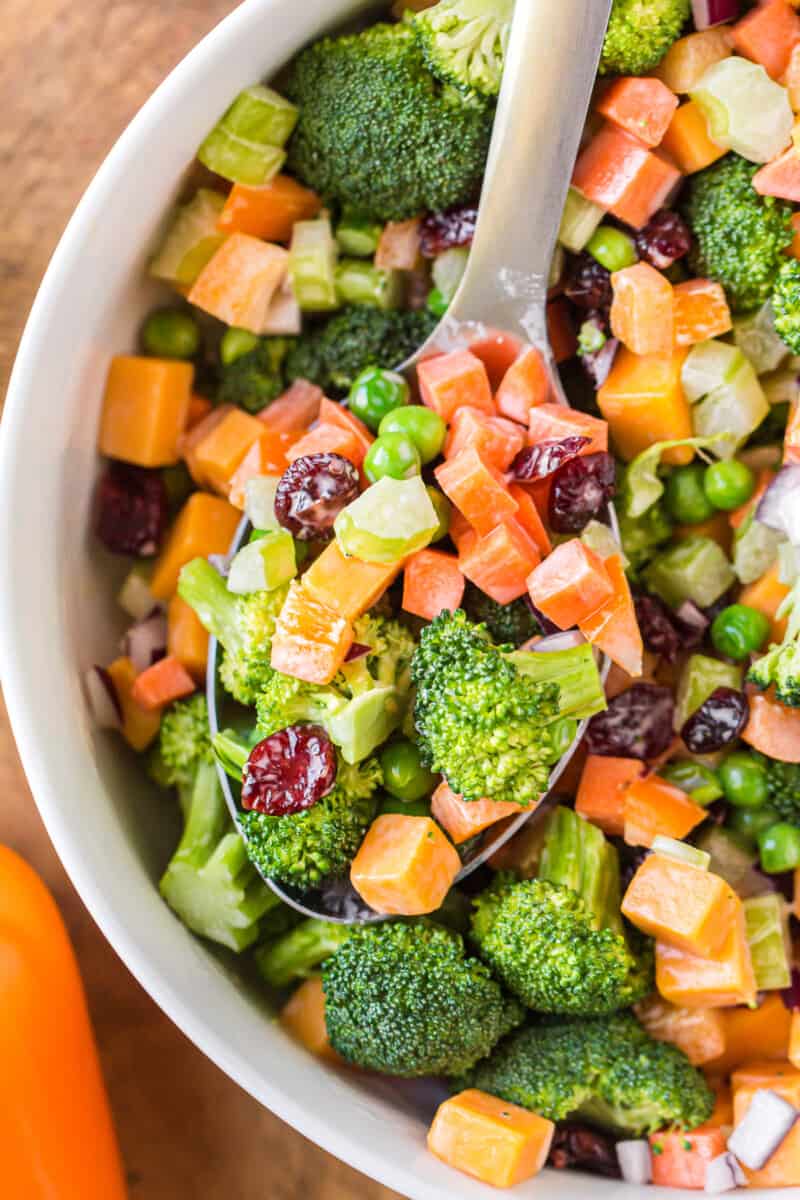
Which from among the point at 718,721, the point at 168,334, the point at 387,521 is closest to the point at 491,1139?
the point at 718,721

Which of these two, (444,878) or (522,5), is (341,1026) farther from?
(522,5)

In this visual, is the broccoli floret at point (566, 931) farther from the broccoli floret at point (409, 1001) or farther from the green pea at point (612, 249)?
the green pea at point (612, 249)

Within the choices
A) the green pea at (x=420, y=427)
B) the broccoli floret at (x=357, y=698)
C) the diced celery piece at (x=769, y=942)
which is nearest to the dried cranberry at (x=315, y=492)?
the green pea at (x=420, y=427)

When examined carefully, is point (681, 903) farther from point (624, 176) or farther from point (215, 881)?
point (624, 176)

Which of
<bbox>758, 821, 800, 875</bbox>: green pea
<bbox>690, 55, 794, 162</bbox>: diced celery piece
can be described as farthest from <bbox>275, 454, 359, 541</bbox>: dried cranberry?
<bbox>758, 821, 800, 875</bbox>: green pea

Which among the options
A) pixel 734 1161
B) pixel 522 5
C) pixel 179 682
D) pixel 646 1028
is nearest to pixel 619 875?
pixel 646 1028

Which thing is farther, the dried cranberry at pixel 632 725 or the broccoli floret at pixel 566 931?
the dried cranberry at pixel 632 725

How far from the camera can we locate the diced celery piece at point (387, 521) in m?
2.70

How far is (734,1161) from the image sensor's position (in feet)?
9.78

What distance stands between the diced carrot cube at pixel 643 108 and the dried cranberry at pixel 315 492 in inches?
43.4

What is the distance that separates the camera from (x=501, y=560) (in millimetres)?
2799

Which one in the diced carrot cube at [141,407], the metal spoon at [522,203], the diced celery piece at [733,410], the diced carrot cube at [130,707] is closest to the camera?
the metal spoon at [522,203]

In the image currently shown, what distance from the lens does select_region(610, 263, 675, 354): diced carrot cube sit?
2971 mm

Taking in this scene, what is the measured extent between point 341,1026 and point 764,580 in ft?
5.29
